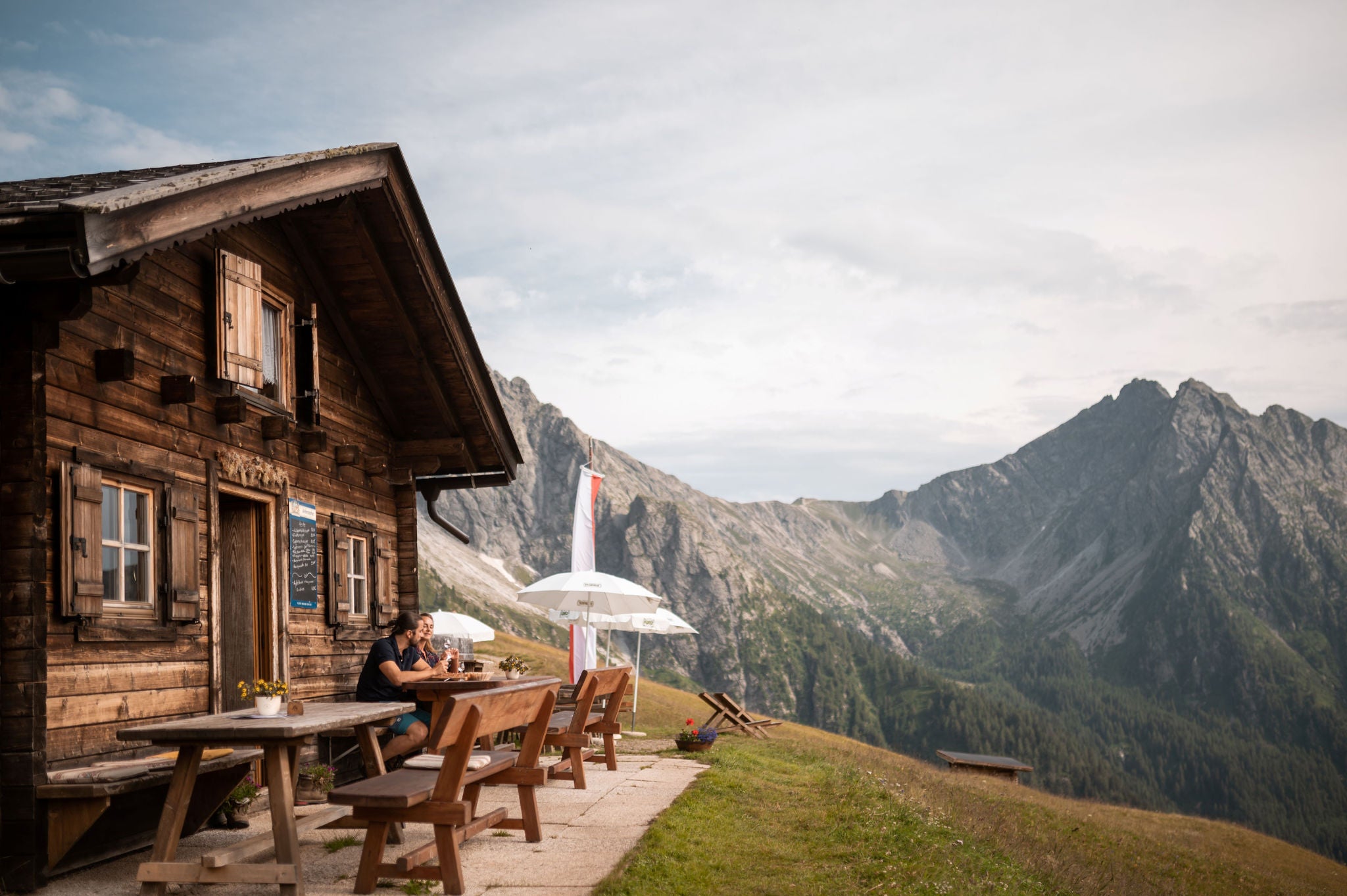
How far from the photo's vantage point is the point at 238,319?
893 cm

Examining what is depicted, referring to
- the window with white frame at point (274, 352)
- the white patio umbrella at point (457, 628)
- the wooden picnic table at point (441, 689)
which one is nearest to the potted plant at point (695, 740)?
the wooden picnic table at point (441, 689)

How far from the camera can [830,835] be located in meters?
8.45

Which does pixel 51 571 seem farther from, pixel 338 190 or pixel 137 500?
pixel 338 190

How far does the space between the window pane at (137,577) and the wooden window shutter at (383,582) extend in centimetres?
448

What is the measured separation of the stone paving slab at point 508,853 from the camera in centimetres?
614

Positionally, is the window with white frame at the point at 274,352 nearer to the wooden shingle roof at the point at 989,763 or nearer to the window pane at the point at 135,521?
the window pane at the point at 135,521

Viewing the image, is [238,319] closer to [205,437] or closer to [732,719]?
[205,437]

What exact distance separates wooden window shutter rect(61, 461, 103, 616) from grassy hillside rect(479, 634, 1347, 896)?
3550 millimetres

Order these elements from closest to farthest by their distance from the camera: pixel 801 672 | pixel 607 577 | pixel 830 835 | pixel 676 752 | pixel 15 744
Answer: pixel 15 744 → pixel 830 835 → pixel 676 752 → pixel 607 577 → pixel 801 672

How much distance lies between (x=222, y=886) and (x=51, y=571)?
2.11 m

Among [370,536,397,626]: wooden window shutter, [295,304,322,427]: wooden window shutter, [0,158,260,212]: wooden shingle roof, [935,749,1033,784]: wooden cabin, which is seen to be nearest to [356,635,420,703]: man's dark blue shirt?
[295,304,322,427]: wooden window shutter

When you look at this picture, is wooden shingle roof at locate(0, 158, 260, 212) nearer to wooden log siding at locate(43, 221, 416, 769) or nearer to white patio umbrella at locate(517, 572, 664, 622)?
wooden log siding at locate(43, 221, 416, 769)

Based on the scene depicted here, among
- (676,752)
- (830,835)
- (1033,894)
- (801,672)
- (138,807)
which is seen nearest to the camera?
(138,807)

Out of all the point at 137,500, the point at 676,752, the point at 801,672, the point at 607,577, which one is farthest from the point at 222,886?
the point at 801,672
